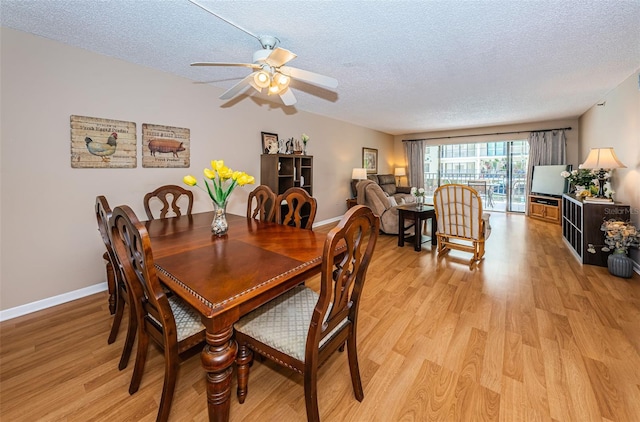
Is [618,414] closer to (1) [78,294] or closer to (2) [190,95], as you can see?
(1) [78,294]

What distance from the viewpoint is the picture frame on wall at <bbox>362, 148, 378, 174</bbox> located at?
Answer: 23.1 ft

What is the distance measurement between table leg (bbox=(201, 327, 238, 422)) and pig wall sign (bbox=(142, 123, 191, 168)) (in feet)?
8.82

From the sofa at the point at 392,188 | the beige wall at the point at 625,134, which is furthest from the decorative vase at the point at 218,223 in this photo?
the sofa at the point at 392,188

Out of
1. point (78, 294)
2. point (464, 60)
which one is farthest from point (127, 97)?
point (464, 60)

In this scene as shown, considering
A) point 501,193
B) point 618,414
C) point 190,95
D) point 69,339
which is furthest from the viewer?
point 501,193

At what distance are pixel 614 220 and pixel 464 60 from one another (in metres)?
2.51

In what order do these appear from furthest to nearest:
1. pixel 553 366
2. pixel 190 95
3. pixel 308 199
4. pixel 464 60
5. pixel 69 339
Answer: pixel 190 95
pixel 464 60
pixel 308 199
pixel 69 339
pixel 553 366

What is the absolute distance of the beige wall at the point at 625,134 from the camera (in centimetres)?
309

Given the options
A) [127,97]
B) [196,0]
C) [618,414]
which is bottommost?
[618,414]

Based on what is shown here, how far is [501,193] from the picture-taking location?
23.8 ft

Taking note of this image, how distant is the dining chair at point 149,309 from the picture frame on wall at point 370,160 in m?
6.20

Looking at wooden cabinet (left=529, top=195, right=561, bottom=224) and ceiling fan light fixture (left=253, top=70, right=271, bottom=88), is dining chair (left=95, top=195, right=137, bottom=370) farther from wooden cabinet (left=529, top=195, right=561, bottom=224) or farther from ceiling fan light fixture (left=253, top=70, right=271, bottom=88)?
wooden cabinet (left=529, top=195, right=561, bottom=224)

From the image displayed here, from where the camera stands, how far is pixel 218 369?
1045 millimetres

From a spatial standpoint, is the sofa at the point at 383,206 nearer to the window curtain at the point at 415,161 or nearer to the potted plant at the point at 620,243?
the potted plant at the point at 620,243
